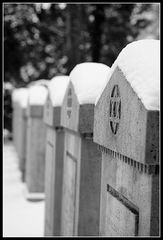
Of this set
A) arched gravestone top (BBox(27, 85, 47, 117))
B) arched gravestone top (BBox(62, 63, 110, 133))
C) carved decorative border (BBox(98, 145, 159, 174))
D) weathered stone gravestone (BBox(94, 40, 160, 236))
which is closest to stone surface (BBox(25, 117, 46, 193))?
arched gravestone top (BBox(27, 85, 47, 117))

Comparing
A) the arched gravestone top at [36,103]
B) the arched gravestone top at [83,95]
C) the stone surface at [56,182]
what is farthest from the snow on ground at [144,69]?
the arched gravestone top at [36,103]

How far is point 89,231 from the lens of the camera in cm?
469

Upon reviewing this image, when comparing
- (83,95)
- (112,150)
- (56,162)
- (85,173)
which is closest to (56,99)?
(56,162)

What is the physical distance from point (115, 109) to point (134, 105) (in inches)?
17.3

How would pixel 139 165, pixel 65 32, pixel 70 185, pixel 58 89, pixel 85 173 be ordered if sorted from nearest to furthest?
pixel 139 165 < pixel 85 173 < pixel 70 185 < pixel 58 89 < pixel 65 32

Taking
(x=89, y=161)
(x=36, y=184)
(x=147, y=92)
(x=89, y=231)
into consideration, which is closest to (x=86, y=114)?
(x=89, y=161)

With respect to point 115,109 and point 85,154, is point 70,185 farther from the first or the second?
point 115,109

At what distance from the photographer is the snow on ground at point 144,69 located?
8.90ft

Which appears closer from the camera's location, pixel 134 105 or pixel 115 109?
pixel 134 105

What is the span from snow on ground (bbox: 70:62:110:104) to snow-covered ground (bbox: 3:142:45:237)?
13.3 ft

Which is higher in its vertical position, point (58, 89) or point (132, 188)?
point (58, 89)

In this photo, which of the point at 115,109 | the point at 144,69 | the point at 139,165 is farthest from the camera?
the point at 115,109

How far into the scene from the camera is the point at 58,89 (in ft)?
22.2

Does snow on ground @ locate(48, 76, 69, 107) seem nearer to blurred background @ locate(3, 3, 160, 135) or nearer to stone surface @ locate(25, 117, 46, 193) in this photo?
stone surface @ locate(25, 117, 46, 193)
